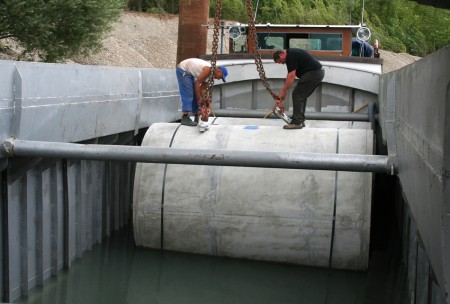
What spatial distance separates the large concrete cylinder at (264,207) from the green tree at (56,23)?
1313 cm

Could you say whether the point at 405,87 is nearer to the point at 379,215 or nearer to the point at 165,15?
the point at 379,215

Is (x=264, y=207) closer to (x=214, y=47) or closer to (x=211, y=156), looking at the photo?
(x=211, y=156)

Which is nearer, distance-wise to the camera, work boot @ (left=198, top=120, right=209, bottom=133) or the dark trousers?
work boot @ (left=198, top=120, right=209, bottom=133)

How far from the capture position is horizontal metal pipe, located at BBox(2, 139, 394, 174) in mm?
6461

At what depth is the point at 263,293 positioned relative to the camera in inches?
310

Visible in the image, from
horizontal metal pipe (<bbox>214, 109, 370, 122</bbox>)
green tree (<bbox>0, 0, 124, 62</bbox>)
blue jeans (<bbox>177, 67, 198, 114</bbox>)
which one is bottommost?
horizontal metal pipe (<bbox>214, 109, 370, 122</bbox>)

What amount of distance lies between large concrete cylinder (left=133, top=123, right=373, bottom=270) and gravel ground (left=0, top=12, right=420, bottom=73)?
24.6m

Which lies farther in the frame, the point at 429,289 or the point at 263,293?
the point at 263,293

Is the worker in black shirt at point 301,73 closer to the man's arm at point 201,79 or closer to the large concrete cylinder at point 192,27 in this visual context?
the man's arm at point 201,79

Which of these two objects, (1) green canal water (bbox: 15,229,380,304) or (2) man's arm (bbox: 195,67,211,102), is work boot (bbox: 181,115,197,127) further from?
(1) green canal water (bbox: 15,229,380,304)

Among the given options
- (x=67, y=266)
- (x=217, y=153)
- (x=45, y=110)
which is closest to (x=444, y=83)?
(x=217, y=153)

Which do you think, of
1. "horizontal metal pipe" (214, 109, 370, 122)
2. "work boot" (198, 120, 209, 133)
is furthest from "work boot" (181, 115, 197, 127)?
"horizontal metal pipe" (214, 109, 370, 122)

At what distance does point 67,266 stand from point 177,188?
1.63 m

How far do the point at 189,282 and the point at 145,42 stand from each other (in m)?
32.6
